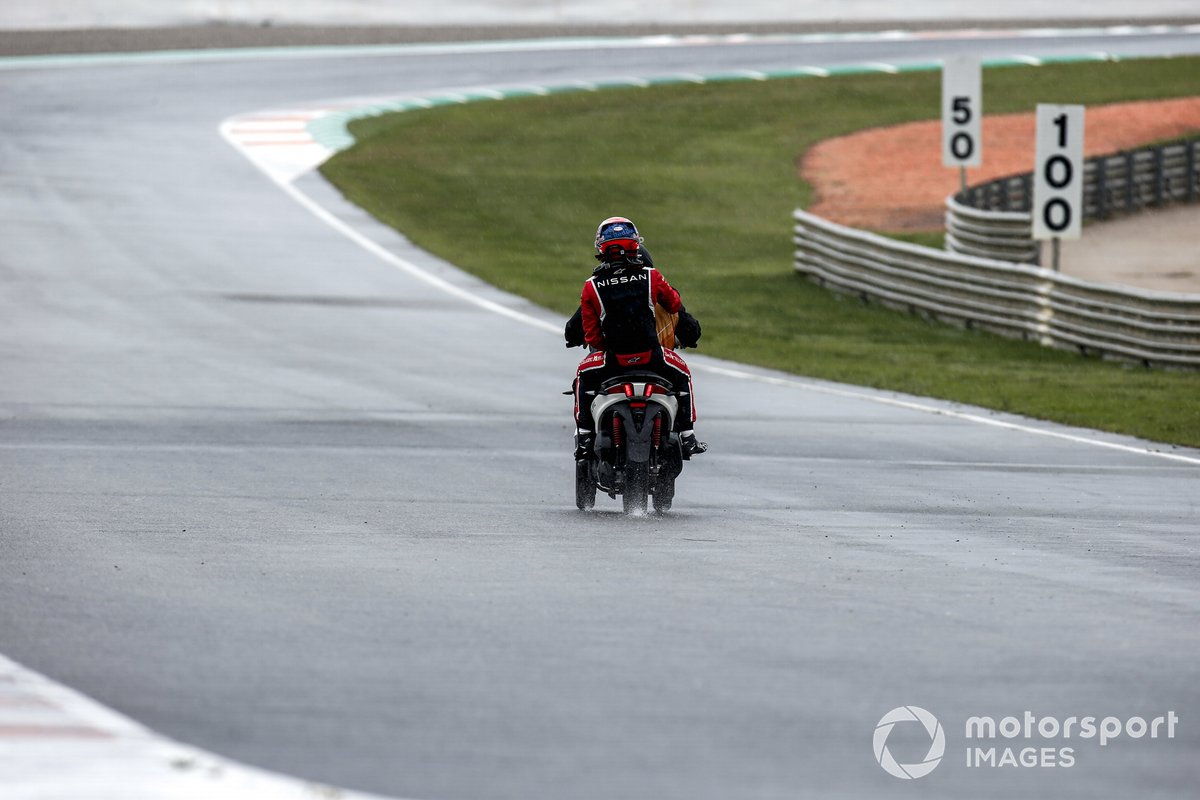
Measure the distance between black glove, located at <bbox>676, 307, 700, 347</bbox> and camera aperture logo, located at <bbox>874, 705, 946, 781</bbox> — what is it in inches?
208

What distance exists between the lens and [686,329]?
1221 centimetres

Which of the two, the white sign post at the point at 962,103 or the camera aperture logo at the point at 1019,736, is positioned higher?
the white sign post at the point at 962,103

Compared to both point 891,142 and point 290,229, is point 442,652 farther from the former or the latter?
point 891,142

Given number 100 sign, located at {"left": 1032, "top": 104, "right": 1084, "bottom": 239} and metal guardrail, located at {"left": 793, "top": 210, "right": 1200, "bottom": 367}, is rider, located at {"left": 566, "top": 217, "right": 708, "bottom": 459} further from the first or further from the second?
number 100 sign, located at {"left": 1032, "top": 104, "right": 1084, "bottom": 239}

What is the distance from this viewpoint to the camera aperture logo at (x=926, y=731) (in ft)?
20.9

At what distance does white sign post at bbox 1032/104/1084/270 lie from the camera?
22.6 metres

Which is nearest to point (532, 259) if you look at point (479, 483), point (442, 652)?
point (479, 483)

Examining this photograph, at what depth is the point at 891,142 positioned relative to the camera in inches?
1661

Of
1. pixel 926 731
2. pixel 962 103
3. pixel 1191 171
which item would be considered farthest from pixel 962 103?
pixel 926 731

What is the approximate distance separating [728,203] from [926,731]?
2996 cm

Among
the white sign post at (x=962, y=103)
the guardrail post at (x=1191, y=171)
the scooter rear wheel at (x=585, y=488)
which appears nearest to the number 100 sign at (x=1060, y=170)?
the white sign post at (x=962, y=103)

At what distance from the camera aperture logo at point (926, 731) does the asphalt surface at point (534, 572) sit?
0.15 ft

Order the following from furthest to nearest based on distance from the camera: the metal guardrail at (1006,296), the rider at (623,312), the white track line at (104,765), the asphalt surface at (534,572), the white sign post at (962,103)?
the white sign post at (962,103)
the metal guardrail at (1006,296)
the rider at (623,312)
the asphalt surface at (534,572)
the white track line at (104,765)

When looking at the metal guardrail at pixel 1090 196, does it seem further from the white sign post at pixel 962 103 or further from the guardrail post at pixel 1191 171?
Answer: the white sign post at pixel 962 103
